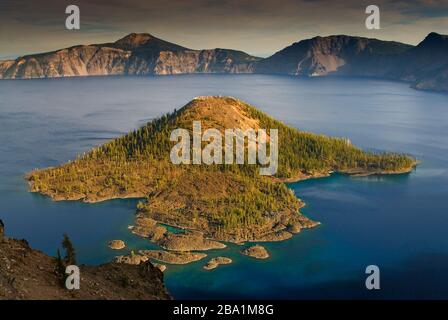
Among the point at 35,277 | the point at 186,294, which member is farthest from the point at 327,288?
the point at 35,277

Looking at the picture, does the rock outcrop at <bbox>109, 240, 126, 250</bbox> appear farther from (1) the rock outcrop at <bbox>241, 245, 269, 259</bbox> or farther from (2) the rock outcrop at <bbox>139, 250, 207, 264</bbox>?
(1) the rock outcrop at <bbox>241, 245, 269, 259</bbox>

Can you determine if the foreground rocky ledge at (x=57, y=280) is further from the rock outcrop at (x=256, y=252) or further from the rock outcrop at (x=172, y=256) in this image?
the rock outcrop at (x=256, y=252)

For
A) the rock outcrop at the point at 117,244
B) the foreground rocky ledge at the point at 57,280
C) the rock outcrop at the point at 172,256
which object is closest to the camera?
the foreground rocky ledge at the point at 57,280

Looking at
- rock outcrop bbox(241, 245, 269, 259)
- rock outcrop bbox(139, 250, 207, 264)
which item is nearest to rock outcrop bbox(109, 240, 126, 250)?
rock outcrop bbox(139, 250, 207, 264)

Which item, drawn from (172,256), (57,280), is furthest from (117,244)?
(57,280)

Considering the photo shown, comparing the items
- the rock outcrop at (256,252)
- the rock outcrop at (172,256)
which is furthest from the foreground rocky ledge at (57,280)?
the rock outcrop at (256,252)

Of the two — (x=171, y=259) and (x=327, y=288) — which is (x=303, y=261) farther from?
(x=171, y=259)

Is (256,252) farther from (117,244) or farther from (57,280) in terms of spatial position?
(57,280)

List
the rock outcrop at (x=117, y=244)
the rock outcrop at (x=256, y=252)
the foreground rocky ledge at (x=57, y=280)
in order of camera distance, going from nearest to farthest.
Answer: the foreground rocky ledge at (x=57, y=280)
the rock outcrop at (x=256, y=252)
the rock outcrop at (x=117, y=244)
